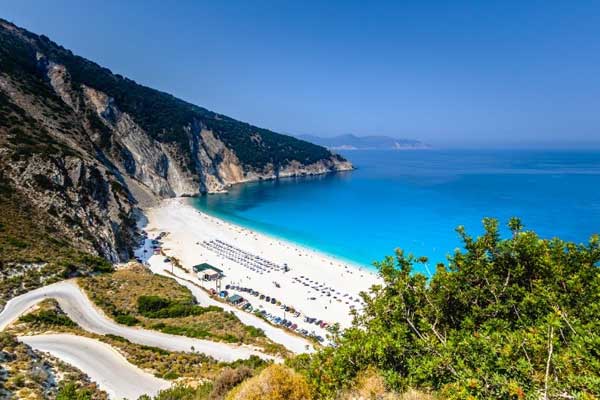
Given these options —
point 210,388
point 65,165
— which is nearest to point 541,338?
point 210,388

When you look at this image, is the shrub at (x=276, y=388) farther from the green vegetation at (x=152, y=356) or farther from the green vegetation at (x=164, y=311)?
the green vegetation at (x=164, y=311)

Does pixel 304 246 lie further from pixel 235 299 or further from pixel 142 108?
pixel 142 108

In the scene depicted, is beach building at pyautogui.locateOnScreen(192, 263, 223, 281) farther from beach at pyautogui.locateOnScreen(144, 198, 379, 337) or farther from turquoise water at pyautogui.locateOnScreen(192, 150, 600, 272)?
turquoise water at pyautogui.locateOnScreen(192, 150, 600, 272)

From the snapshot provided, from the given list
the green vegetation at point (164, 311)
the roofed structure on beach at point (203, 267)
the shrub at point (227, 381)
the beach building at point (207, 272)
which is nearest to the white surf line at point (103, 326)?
the green vegetation at point (164, 311)

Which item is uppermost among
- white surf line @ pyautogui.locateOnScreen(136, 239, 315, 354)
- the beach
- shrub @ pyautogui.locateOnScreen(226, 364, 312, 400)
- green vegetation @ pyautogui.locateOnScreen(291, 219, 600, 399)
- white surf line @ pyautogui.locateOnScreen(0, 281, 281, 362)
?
green vegetation @ pyautogui.locateOnScreen(291, 219, 600, 399)

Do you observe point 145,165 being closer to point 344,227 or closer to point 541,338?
point 344,227

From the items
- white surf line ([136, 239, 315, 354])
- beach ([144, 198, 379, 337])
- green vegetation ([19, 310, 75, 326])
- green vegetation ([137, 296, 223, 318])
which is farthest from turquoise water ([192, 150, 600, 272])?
green vegetation ([19, 310, 75, 326])

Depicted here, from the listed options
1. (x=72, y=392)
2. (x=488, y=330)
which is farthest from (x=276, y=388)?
(x=72, y=392)
